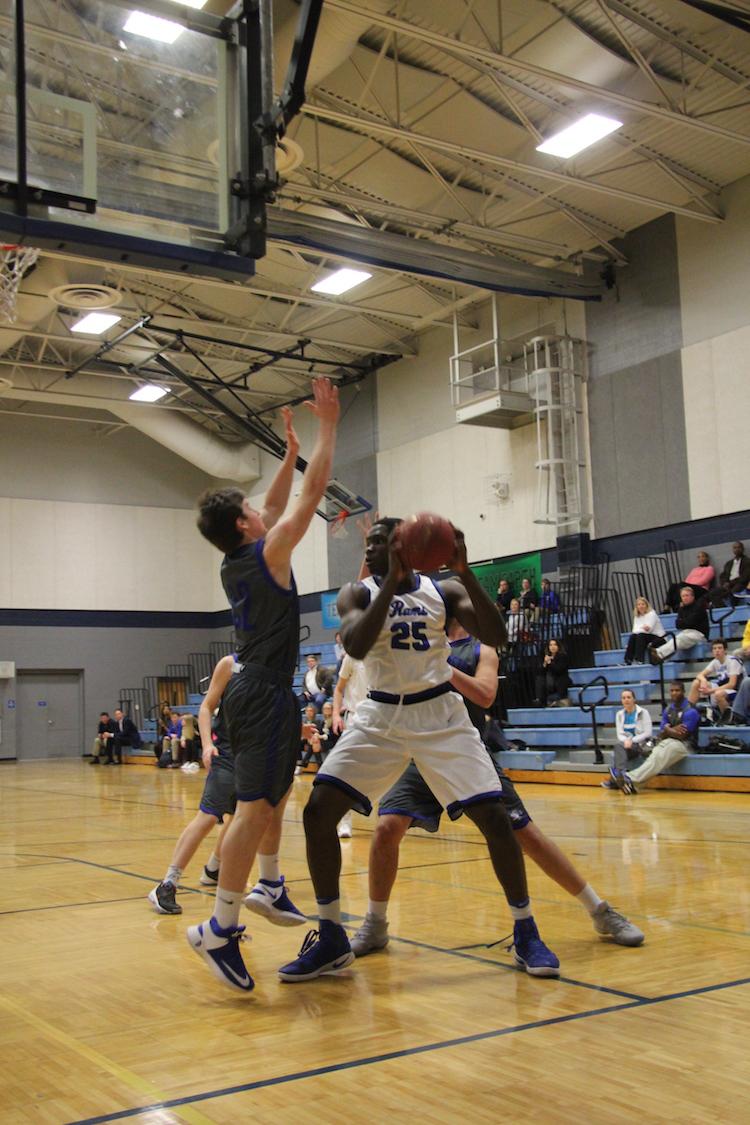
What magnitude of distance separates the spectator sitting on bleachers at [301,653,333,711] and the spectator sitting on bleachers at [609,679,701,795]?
6.65 meters

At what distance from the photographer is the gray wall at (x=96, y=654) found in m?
27.3

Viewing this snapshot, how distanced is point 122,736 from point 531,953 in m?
23.3

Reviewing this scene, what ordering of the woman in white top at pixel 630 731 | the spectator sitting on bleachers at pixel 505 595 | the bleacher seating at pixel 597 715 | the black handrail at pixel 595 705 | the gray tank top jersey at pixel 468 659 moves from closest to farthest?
the gray tank top jersey at pixel 468 659, the woman in white top at pixel 630 731, the black handrail at pixel 595 705, the bleacher seating at pixel 597 715, the spectator sitting on bleachers at pixel 505 595

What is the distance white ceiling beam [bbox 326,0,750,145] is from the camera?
38.0 ft

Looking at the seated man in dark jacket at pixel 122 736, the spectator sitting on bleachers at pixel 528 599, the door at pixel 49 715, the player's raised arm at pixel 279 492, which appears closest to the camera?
the player's raised arm at pixel 279 492

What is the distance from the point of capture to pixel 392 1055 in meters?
3.21

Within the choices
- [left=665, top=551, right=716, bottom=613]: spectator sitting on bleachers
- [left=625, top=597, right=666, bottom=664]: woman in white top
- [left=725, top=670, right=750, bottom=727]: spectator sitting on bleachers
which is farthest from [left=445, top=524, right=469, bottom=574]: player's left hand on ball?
[left=665, top=551, right=716, bottom=613]: spectator sitting on bleachers

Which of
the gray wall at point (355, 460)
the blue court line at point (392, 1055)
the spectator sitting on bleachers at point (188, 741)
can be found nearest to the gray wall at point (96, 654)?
the gray wall at point (355, 460)

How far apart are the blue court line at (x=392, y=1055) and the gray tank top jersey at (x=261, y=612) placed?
1.53 metres

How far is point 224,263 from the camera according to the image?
514 cm

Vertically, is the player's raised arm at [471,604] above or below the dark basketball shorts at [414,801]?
above

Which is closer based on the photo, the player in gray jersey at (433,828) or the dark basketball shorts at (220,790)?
the player in gray jersey at (433,828)

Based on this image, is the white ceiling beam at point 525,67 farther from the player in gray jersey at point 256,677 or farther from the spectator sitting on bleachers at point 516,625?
the player in gray jersey at point 256,677

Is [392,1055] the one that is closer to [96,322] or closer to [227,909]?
[227,909]
